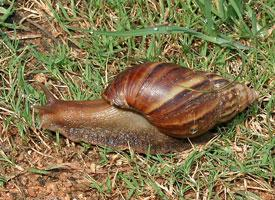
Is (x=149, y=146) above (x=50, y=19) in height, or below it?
below

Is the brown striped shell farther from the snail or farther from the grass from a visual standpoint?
the grass

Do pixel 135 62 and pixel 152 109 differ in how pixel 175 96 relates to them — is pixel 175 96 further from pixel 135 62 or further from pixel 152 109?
pixel 135 62

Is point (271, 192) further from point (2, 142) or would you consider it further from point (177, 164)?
point (2, 142)

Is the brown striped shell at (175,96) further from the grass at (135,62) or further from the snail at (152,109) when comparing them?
the grass at (135,62)

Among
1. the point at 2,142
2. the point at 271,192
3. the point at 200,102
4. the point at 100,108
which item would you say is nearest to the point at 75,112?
the point at 100,108

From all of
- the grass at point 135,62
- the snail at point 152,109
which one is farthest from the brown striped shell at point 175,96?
the grass at point 135,62

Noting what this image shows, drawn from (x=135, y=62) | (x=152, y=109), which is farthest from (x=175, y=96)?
(x=135, y=62)
